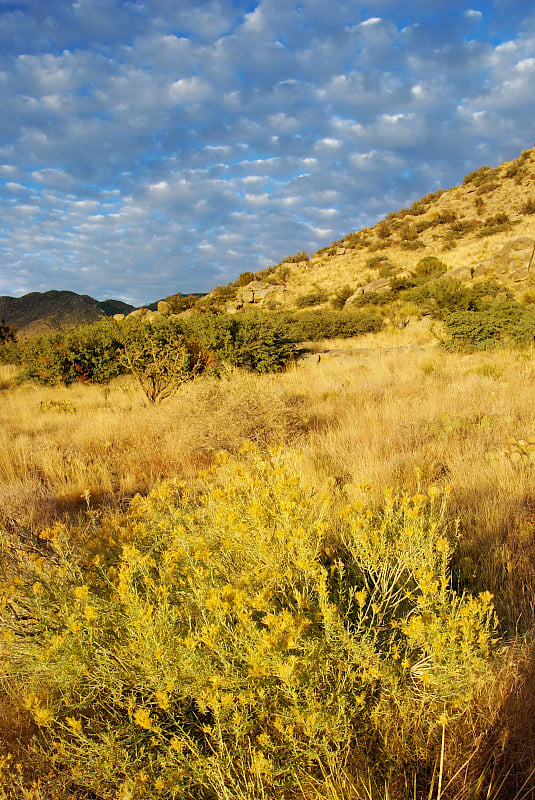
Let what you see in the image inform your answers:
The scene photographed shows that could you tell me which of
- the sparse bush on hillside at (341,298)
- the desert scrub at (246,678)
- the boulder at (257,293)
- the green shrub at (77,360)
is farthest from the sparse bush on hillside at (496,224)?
the desert scrub at (246,678)

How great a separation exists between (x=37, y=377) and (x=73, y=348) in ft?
4.64

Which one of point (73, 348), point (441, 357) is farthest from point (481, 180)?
point (73, 348)

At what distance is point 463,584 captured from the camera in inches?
90.9

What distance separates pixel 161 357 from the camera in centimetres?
945

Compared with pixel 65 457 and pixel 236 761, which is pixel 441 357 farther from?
pixel 236 761

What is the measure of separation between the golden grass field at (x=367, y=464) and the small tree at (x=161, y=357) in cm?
61

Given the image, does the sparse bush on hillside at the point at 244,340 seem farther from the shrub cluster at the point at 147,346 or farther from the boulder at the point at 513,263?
the boulder at the point at 513,263

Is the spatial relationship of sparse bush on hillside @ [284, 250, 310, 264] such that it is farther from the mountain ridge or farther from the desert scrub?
the desert scrub

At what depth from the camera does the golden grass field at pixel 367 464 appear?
1.39 metres

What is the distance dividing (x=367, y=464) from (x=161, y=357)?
6.76m

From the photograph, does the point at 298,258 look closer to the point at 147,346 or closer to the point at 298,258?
the point at 298,258

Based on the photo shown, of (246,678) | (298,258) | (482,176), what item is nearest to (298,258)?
(298,258)

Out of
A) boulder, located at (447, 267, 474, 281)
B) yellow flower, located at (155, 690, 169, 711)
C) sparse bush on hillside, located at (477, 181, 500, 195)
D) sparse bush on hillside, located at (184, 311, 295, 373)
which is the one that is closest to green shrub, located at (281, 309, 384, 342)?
sparse bush on hillside, located at (184, 311, 295, 373)

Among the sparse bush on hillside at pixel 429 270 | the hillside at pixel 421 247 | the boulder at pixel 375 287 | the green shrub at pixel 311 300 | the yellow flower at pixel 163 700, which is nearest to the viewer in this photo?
the yellow flower at pixel 163 700
